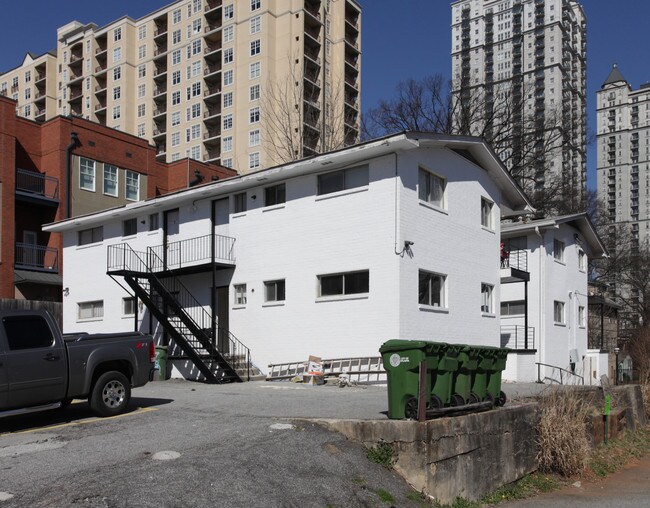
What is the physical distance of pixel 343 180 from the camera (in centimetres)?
1958

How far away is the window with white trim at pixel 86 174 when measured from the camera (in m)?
35.6

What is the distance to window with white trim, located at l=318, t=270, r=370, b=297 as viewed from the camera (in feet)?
62.0

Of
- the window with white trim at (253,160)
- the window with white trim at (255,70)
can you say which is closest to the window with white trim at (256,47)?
the window with white trim at (255,70)

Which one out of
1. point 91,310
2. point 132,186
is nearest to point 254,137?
point 132,186

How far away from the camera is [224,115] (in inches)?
2894

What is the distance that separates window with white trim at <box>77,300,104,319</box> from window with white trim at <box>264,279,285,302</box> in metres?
7.99

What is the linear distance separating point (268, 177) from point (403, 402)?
11.9 meters

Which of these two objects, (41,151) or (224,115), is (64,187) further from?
(224,115)

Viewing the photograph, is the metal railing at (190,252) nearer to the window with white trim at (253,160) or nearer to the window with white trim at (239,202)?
the window with white trim at (239,202)

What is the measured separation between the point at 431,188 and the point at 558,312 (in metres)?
11.3

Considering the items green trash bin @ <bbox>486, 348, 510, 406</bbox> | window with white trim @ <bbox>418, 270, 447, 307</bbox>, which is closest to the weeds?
green trash bin @ <bbox>486, 348, 510, 406</bbox>

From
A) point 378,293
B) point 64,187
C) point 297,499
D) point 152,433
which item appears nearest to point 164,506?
point 297,499

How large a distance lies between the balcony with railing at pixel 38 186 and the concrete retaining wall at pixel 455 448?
27.7 meters

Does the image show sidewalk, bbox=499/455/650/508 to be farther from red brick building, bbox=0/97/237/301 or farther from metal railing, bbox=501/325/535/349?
red brick building, bbox=0/97/237/301
